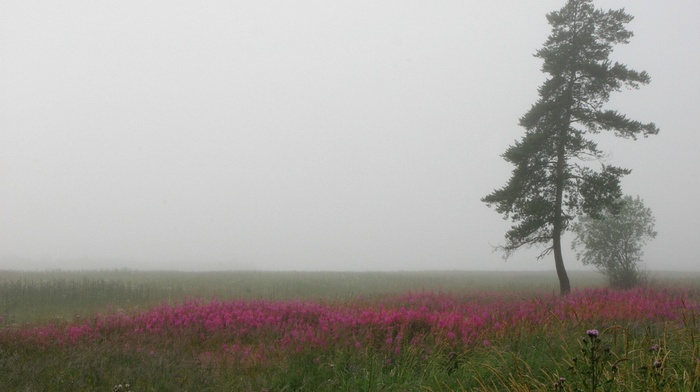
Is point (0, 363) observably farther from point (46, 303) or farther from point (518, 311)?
point (518, 311)

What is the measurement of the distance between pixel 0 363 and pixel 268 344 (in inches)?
154

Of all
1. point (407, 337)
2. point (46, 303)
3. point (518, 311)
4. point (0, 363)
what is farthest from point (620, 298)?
point (46, 303)

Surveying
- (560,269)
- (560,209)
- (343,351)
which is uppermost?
(560,209)

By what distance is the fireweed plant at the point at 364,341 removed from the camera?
5.78 m

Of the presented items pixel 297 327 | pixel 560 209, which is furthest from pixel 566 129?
pixel 297 327

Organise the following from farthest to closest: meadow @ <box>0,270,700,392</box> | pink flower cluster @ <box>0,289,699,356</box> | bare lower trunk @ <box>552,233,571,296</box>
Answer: bare lower trunk @ <box>552,233,571,296</box> → pink flower cluster @ <box>0,289,699,356</box> → meadow @ <box>0,270,700,392</box>

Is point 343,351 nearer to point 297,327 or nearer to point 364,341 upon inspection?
point 364,341

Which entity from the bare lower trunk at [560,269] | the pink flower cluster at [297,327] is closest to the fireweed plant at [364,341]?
the pink flower cluster at [297,327]

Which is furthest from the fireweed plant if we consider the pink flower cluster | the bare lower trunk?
the bare lower trunk

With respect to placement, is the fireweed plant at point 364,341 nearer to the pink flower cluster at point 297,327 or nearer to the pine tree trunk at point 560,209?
the pink flower cluster at point 297,327

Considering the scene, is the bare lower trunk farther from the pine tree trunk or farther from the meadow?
the meadow

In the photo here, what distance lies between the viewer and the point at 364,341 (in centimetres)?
771

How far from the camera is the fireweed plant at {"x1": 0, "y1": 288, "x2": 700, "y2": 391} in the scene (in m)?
5.78

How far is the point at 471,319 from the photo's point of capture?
28.6 feet
